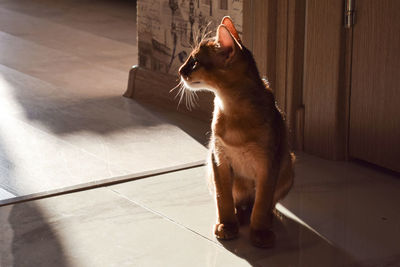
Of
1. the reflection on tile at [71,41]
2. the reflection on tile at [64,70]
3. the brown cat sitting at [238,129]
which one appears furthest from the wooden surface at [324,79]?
the reflection on tile at [71,41]

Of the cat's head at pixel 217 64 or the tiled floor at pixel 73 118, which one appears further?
the tiled floor at pixel 73 118

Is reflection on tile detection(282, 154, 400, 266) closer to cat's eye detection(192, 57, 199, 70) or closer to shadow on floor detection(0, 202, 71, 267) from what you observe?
cat's eye detection(192, 57, 199, 70)

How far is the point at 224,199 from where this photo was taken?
7.56 feet

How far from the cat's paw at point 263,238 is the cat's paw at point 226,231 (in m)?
0.07

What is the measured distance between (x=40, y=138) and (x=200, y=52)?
1.35m

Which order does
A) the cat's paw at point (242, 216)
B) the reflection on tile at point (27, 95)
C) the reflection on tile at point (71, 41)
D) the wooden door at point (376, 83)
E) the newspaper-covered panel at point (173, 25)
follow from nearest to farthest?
the cat's paw at point (242, 216), the wooden door at point (376, 83), the newspaper-covered panel at point (173, 25), the reflection on tile at point (27, 95), the reflection on tile at point (71, 41)

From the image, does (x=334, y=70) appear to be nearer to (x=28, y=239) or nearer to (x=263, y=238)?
(x=263, y=238)

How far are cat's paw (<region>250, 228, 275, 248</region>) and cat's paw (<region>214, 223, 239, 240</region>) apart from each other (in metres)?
0.07

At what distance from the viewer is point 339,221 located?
2457mm

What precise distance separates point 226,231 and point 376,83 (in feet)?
3.09

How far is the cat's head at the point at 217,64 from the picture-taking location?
2162mm

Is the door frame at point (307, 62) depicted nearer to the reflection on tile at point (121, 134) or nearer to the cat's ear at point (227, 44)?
the reflection on tile at point (121, 134)

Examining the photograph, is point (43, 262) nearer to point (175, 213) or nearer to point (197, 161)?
point (175, 213)

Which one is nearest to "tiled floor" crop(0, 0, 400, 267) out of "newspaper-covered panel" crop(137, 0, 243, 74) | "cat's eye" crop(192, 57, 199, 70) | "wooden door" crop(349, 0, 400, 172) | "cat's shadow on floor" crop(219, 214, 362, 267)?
"cat's shadow on floor" crop(219, 214, 362, 267)
